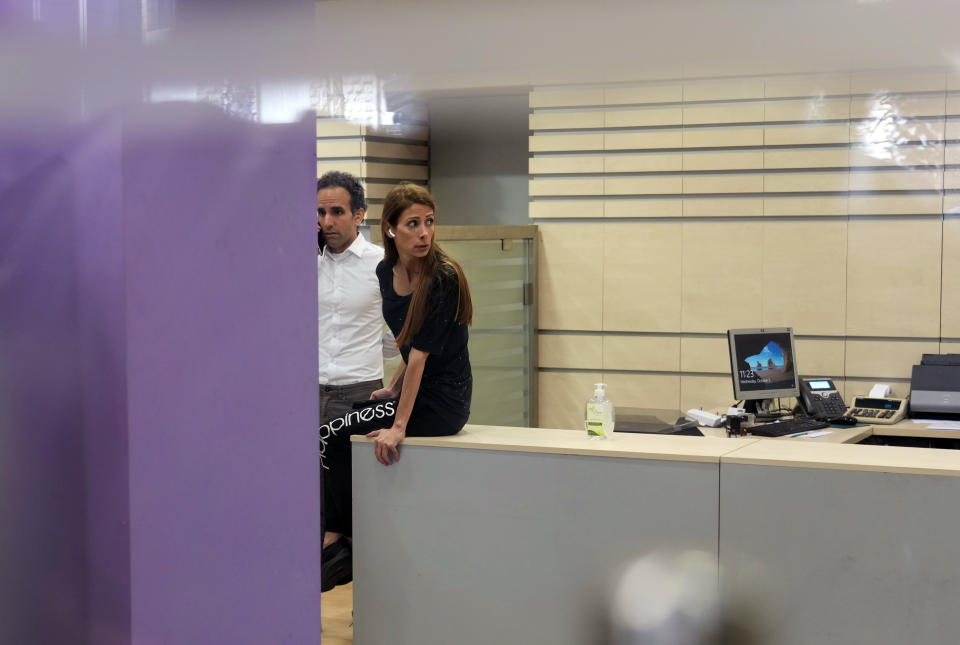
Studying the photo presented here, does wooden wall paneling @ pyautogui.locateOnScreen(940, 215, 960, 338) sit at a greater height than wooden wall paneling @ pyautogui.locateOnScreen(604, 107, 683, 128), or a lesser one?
lesser

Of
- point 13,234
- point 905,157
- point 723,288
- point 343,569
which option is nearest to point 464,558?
point 343,569

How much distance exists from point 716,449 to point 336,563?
4.00ft

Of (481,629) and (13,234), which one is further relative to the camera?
(481,629)

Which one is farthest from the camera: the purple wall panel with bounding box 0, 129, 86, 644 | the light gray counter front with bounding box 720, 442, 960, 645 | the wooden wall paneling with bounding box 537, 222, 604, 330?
the wooden wall paneling with bounding box 537, 222, 604, 330

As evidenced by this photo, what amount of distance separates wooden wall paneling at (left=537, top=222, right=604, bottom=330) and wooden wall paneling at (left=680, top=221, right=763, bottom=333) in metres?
0.54

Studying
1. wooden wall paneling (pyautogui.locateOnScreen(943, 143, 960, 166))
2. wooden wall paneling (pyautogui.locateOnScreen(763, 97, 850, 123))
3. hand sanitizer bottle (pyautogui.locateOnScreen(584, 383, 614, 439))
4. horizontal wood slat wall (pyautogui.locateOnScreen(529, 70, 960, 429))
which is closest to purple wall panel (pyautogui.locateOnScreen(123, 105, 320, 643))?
hand sanitizer bottle (pyautogui.locateOnScreen(584, 383, 614, 439))

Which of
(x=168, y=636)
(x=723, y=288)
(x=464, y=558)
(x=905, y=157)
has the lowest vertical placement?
(x=464, y=558)

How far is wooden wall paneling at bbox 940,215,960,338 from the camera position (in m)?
5.31

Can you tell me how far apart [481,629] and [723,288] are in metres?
3.52

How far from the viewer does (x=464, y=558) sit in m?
2.69

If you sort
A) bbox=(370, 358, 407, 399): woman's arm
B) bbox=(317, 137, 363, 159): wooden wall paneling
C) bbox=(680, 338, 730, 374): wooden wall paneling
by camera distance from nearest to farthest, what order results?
1. bbox=(317, 137, 363, 159): wooden wall paneling
2. bbox=(370, 358, 407, 399): woman's arm
3. bbox=(680, 338, 730, 374): wooden wall paneling

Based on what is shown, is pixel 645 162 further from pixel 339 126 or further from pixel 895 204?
pixel 339 126

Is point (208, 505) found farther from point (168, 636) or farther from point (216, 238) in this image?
point (216, 238)

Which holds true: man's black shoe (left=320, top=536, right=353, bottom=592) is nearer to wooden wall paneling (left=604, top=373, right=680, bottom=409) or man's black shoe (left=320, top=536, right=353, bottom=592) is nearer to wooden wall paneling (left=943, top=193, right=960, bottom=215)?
wooden wall paneling (left=604, top=373, right=680, bottom=409)
